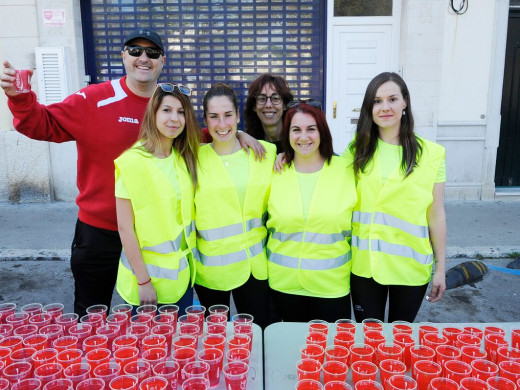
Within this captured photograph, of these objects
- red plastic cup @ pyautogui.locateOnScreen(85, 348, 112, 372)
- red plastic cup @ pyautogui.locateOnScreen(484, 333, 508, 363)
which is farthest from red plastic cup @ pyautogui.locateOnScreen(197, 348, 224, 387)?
red plastic cup @ pyautogui.locateOnScreen(484, 333, 508, 363)

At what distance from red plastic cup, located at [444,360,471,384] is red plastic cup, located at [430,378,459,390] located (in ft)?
0.26

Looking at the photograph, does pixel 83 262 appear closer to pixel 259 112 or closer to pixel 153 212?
pixel 153 212

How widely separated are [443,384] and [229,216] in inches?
56.9

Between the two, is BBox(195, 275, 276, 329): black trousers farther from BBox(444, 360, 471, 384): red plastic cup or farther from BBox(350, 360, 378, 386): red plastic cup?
BBox(444, 360, 471, 384): red plastic cup

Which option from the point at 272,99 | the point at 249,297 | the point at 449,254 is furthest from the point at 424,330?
the point at 449,254

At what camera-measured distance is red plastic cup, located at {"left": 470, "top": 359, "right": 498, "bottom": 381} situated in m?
1.63

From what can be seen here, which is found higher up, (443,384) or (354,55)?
(354,55)

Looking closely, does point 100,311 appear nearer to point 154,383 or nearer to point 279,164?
point 154,383

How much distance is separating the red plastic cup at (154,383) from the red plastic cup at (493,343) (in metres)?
1.29

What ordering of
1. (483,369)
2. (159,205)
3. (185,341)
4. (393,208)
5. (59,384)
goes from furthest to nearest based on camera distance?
1. (393,208)
2. (159,205)
3. (185,341)
4. (483,369)
5. (59,384)

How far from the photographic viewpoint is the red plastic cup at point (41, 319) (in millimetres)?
2037

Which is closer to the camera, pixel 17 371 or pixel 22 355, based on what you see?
pixel 17 371

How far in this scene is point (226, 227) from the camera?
8.71 feet

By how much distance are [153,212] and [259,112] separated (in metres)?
1.30
